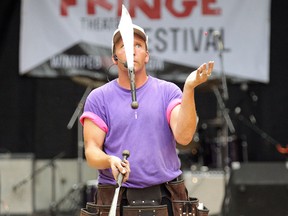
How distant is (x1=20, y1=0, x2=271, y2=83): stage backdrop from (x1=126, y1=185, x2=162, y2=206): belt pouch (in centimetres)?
490

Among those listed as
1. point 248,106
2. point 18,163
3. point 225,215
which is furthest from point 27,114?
point 225,215

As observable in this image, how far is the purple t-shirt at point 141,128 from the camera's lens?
321 centimetres

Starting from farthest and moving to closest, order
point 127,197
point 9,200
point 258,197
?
1. point 9,200
2. point 258,197
3. point 127,197

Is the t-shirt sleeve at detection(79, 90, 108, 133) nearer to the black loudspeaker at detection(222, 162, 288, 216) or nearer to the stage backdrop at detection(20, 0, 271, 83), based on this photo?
the black loudspeaker at detection(222, 162, 288, 216)

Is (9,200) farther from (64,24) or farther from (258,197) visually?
(258,197)

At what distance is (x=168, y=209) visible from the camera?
3326mm

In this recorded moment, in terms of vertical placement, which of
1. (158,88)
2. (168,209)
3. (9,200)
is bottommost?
(9,200)

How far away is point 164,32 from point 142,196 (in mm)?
5043

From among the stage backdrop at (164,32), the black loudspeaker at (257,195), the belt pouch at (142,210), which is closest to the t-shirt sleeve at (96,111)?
the belt pouch at (142,210)

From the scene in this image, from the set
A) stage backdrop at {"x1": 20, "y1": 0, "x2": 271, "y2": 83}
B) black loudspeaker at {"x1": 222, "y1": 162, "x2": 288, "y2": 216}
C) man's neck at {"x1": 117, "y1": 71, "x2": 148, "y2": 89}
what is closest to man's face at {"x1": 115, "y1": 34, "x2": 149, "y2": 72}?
man's neck at {"x1": 117, "y1": 71, "x2": 148, "y2": 89}

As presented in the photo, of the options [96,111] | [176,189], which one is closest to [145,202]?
[176,189]

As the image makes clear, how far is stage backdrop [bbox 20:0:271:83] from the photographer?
8133 mm

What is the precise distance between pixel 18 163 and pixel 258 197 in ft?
10.6

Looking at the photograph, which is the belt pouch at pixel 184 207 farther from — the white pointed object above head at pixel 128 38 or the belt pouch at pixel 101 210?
the white pointed object above head at pixel 128 38
